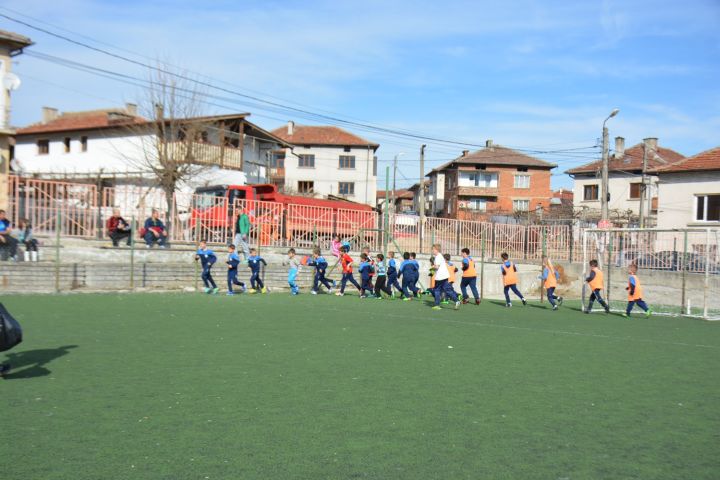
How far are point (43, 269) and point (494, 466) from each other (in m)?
15.5

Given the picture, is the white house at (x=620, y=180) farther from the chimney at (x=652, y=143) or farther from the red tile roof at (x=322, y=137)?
the red tile roof at (x=322, y=137)

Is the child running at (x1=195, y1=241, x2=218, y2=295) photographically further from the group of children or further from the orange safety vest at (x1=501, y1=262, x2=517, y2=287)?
the orange safety vest at (x1=501, y1=262, x2=517, y2=287)

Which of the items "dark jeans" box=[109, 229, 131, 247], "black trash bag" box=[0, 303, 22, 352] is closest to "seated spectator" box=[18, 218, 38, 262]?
"dark jeans" box=[109, 229, 131, 247]

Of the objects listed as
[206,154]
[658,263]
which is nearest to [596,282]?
[658,263]

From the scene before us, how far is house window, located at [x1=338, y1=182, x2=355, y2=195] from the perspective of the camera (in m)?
58.1

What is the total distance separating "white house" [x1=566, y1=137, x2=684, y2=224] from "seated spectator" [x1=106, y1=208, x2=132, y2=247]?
123 ft

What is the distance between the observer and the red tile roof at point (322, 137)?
190 ft

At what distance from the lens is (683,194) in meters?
34.1

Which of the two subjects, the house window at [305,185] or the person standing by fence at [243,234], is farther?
the house window at [305,185]

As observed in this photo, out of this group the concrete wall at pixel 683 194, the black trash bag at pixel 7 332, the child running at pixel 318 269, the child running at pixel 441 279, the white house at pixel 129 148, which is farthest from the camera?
the white house at pixel 129 148

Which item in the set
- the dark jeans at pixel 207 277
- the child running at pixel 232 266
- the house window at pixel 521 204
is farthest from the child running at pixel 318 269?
the house window at pixel 521 204

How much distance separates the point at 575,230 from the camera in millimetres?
27609

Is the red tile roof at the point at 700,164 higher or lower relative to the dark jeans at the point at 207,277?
higher

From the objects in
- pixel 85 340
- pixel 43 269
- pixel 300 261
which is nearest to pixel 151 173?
pixel 300 261
